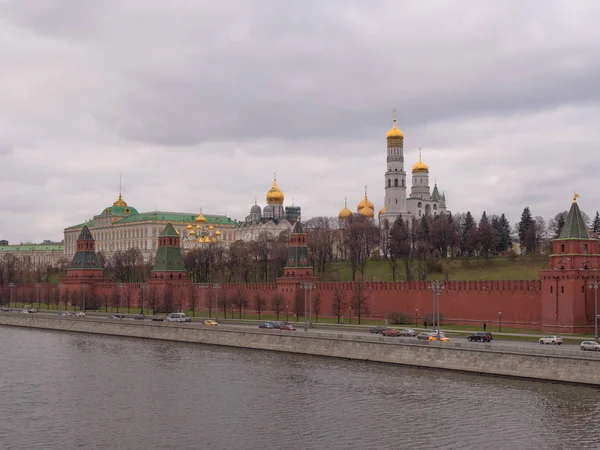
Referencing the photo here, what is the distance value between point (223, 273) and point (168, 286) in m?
21.3

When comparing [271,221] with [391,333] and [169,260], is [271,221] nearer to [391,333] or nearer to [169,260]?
[169,260]

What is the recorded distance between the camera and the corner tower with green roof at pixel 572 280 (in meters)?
52.3

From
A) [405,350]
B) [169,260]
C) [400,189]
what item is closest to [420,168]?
[400,189]

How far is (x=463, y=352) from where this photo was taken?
137 feet

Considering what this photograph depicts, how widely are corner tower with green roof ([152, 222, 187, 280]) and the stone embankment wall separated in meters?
22.3

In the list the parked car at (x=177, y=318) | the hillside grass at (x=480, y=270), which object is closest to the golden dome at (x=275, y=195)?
the hillside grass at (x=480, y=270)

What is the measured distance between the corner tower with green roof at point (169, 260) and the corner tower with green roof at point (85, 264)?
1173 centimetres

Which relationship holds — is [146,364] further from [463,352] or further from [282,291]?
[282,291]

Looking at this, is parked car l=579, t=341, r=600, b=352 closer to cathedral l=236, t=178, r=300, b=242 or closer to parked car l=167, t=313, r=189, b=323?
parked car l=167, t=313, r=189, b=323

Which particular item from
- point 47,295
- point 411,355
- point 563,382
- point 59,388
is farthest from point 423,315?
point 47,295

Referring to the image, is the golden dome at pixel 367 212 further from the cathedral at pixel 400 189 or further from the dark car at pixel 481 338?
the dark car at pixel 481 338

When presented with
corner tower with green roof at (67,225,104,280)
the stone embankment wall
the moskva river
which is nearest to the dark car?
the stone embankment wall

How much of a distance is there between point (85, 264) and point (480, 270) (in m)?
43.9

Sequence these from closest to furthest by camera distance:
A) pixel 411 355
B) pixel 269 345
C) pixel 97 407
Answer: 1. pixel 97 407
2. pixel 411 355
3. pixel 269 345
